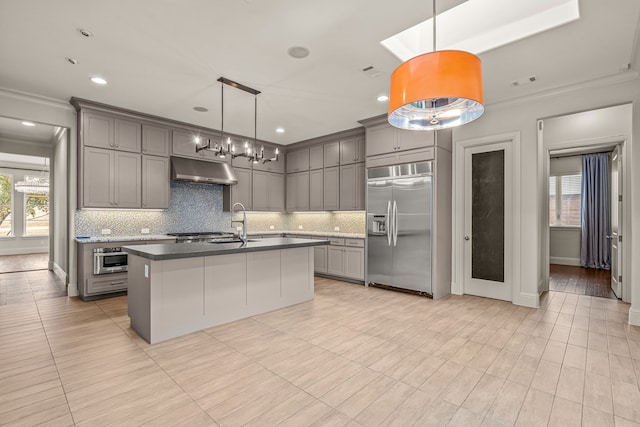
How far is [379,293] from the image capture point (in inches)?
207

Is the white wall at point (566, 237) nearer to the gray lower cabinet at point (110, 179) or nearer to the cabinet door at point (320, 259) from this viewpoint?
the cabinet door at point (320, 259)

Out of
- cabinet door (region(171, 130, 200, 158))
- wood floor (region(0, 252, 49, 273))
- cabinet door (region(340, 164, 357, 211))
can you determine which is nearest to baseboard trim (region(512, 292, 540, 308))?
cabinet door (region(340, 164, 357, 211))

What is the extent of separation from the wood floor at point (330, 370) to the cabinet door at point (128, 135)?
2666mm

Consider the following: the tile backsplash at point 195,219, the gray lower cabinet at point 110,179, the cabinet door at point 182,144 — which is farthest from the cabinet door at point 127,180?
the cabinet door at point 182,144

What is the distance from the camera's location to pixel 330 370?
8.63 feet

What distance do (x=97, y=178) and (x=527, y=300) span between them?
6.83 meters

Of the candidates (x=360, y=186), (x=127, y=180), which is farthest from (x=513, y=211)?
(x=127, y=180)

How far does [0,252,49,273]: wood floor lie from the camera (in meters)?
7.43

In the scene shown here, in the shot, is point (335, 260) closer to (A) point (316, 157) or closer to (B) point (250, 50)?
(A) point (316, 157)

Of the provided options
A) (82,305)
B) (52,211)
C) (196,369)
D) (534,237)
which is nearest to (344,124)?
(534,237)

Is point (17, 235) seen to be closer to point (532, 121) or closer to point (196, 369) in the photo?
point (196, 369)

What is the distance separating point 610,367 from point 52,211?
1047 centimetres

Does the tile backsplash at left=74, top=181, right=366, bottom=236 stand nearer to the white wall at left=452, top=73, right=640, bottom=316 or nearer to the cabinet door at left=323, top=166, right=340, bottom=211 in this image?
the cabinet door at left=323, top=166, right=340, bottom=211

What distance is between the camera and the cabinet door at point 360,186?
611 centimetres
